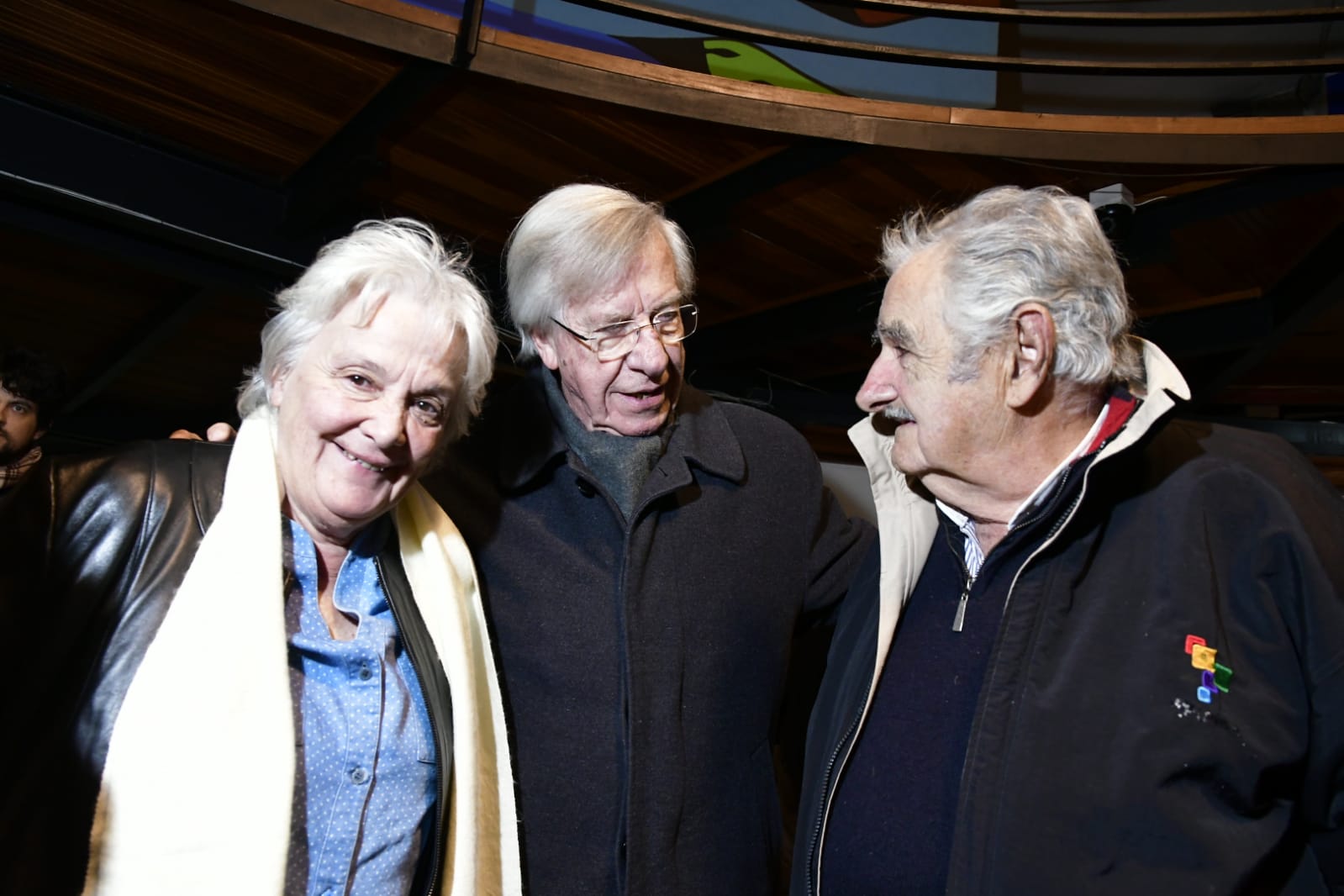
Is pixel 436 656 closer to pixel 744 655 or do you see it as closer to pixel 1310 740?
pixel 744 655

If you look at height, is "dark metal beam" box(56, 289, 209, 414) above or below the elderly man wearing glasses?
above

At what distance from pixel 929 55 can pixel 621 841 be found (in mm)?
2777

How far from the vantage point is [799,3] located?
4.09 meters

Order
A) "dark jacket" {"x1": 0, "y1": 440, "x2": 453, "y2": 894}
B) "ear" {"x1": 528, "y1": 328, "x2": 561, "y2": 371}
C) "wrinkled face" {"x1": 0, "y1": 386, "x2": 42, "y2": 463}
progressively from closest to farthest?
"dark jacket" {"x1": 0, "y1": 440, "x2": 453, "y2": 894} < "ear" {"x1": 528, "y1": 328, "x2": 561, "y2": 371} < "wrinkled face" {"x1": 0, "y1": 386, "x2": 42, "y2": 463}

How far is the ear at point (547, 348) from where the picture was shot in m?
1.98

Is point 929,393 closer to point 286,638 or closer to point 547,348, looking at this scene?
point 547,348

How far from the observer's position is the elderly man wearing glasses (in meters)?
1.71

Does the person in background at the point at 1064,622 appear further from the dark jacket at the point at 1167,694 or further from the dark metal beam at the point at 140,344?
the dark metal beam at the point at 140,344

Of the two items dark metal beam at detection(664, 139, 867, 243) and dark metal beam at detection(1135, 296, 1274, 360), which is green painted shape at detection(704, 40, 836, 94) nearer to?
dark metal beam at detection(664, 139, 867, 243)

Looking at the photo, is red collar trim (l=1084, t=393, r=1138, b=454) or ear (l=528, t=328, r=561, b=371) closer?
red collar trim (l=1084, t=393, r=1138, b=454)

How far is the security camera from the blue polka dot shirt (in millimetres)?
3208

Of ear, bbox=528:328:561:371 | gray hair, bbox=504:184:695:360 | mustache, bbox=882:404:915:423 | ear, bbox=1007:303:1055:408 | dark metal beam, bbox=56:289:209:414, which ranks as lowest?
mustache, bbox=882:404:915:423

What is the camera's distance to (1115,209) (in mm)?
3779

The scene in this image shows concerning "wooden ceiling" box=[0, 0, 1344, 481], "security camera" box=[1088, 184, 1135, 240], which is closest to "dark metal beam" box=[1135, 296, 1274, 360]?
"wooden ceiling" box=[0, 0, 1344, 481]
